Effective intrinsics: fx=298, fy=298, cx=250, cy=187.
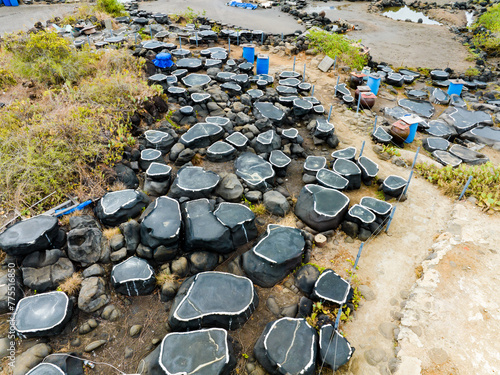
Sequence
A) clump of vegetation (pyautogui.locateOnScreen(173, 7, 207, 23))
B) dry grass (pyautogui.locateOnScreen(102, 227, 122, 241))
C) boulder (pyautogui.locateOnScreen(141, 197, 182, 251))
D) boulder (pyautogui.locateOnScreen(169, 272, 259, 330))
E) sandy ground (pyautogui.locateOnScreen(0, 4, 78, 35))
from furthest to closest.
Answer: clump of vegetation (pyautogui.locateOnScreen(173, 7, 207, 23))
sandy ground (pyautogui.locateOnScreen(0, 4, 78, 35))
dry grass (pyautogui.locateOnScreen(102, 227, 122, 241))
boulder (pyautogui.locateOnScreen(141, 197, 182, 251))
boulder (pyautogui.locateOnScreen(169, 272, 259, 330))

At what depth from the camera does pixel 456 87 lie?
1277 cm

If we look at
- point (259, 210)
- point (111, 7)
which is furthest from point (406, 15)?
point (259, 210)

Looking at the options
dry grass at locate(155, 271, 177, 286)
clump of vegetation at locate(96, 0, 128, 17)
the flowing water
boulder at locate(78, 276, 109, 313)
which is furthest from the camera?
the flowing water

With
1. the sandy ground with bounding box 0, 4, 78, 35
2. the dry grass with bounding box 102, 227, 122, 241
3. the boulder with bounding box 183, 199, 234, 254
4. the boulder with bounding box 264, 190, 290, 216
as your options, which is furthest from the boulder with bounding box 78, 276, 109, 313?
the sandy ground with bounding box 0, 4, 78, 35

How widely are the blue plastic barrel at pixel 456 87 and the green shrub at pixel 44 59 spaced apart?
14.5m

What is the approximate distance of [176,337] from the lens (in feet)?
14.2

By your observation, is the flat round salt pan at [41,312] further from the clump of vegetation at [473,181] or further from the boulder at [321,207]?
the clump of vegetation at [473,181]

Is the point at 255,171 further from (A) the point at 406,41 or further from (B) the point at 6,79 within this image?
(A) the point at 406,41

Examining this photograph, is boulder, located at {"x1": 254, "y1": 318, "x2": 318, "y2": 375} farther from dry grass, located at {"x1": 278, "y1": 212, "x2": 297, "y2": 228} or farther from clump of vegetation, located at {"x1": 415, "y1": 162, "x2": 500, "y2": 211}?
clump of vegetation, located at {"x1": 415, "y1": 162, "x2": 500, "y2": 211}

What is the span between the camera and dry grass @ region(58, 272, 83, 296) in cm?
495

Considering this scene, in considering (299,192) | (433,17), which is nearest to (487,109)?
(299,192)

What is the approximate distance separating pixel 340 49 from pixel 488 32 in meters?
12.6

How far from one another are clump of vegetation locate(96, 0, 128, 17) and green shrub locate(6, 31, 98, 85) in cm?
1006

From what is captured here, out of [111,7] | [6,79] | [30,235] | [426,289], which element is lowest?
[426,289]
